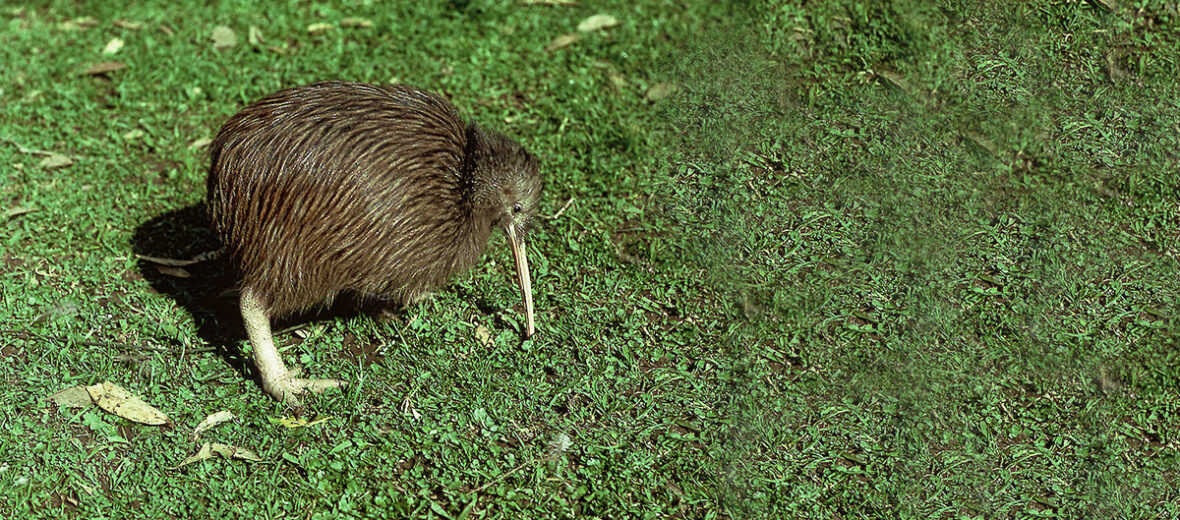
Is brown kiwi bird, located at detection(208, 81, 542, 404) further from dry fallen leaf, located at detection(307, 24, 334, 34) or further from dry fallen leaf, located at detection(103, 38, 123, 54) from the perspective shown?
dry fallen leaf, located at detection(103, 38, 123, 54)

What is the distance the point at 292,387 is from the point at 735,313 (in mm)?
1620

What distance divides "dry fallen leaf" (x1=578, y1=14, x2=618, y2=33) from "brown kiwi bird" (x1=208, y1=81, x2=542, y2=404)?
1.94 metres

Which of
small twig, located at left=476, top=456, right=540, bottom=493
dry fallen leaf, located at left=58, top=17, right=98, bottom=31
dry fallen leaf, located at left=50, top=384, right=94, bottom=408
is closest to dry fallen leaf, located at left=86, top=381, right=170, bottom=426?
dry fallen leaf, located at left=50, top=384, right=94, bottom=408

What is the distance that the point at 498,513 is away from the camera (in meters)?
3.67

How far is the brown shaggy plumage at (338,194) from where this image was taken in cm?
384

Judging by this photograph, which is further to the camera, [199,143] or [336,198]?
[199,143]

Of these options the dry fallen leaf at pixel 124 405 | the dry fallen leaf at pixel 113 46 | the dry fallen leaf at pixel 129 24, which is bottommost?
the dry fallen leaf at pixel 124 405

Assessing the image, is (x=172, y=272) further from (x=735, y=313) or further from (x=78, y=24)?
(x=78, y=24)

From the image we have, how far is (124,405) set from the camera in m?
3.99

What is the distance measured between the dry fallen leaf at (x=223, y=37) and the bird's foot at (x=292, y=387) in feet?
8.27

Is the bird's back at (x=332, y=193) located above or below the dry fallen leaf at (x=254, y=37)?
above

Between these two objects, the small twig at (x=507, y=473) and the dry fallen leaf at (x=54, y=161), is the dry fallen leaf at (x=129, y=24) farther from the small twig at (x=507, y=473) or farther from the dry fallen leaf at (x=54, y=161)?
the small twig at (x=507, y=473)

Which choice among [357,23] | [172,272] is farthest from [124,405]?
[357,23]

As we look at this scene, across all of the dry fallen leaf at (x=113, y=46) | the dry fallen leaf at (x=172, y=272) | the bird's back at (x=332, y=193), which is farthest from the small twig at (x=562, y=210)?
the dry fallen leaf at (x=113, y=46)
